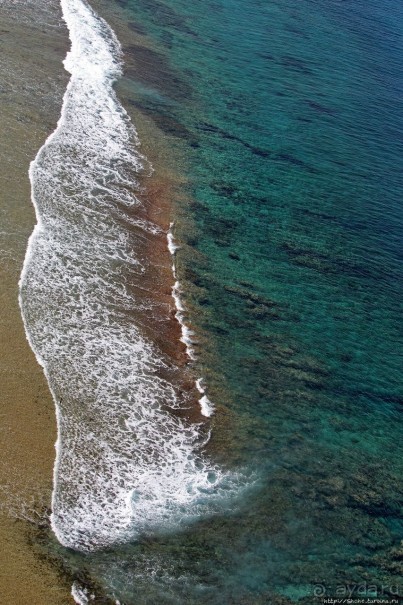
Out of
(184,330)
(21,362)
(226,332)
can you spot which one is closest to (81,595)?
(21,362)

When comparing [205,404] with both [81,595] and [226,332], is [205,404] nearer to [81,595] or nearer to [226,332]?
[226,332]

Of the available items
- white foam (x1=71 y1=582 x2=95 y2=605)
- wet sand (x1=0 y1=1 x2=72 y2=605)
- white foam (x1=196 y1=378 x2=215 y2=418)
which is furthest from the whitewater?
white foam (x1=71 y1=582 x2=95 y2=605)

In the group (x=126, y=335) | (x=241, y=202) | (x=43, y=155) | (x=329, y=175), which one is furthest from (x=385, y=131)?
(x=126, y=335)

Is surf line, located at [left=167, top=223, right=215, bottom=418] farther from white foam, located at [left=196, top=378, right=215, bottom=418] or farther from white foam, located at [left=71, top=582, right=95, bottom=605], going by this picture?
white foam, located at [left=71, top=582, right=95, bottom=605]

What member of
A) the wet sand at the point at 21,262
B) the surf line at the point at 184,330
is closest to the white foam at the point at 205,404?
the surf line at the point at 184,330

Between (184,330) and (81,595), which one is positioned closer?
(81,595)

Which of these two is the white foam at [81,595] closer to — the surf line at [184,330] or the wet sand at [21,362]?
the wet sand at [21,362]
